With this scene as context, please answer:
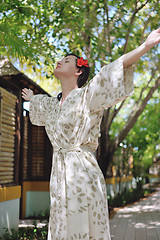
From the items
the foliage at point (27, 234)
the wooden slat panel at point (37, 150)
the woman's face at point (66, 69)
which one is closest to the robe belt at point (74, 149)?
the woman's face at point (66, 69)

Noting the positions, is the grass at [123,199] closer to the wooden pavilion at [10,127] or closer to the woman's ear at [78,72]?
the wooden pavilion at [10,127]

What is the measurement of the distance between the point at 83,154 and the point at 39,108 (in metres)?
0.62

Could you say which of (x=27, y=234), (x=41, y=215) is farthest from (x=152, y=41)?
(x=41, y=215)

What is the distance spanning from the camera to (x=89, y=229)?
204cm

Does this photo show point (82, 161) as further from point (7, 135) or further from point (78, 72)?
point (7, 135)

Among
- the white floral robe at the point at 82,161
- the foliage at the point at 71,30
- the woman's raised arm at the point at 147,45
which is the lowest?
the white floral robe at the point at 82,161

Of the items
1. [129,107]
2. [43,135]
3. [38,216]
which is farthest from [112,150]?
[129,107]

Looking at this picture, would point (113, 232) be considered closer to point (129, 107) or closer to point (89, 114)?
point (89, 114)

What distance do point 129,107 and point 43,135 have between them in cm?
1034

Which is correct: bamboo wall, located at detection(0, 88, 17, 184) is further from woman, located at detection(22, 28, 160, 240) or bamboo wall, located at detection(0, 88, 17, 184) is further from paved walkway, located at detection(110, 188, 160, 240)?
woman, located at detection(22, 28, 160, 240)

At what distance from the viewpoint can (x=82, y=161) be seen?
84.9 inches

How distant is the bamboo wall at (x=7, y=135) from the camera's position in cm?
509

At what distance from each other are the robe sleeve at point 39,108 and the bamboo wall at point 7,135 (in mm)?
2571

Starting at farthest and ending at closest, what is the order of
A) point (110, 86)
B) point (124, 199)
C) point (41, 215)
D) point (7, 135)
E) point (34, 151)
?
point (124, 199)
point (34, 151)
point (41, 215)
point (7, 135)
point (110, 86)
